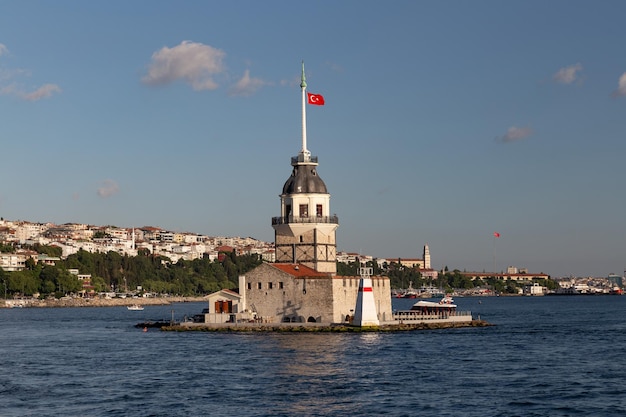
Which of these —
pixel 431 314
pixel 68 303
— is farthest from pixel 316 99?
pixel 68 303

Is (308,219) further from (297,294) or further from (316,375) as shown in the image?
(316,375)

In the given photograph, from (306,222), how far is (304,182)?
11.6ft

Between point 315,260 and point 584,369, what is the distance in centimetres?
3143

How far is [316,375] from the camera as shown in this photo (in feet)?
170

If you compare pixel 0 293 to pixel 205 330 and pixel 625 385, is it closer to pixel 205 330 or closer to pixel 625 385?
pixel 205 330

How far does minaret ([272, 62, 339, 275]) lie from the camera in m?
83.9

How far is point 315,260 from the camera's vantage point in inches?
3290

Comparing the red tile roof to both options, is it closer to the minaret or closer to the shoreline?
the minaret

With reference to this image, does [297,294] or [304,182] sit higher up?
[304,182]

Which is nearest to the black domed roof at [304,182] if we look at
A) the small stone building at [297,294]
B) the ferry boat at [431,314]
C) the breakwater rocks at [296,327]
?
the small stone building at [297,294]

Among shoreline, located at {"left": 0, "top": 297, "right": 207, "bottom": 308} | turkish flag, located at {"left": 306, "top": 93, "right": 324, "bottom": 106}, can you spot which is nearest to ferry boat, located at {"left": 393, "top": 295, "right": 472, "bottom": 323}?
turkish flag, located at {"left": 306, "top": 93, "right": 324, "bottom": 106}

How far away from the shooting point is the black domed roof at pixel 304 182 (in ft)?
278

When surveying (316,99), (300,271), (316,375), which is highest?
(316,99)

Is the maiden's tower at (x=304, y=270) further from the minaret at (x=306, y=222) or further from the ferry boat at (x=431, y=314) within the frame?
the ferry boat at (x=431, y=314)
